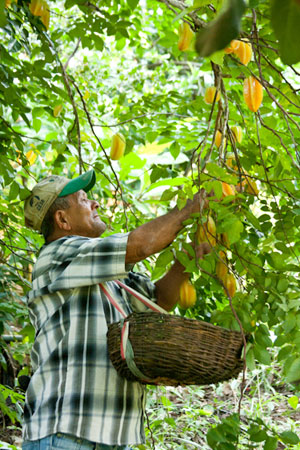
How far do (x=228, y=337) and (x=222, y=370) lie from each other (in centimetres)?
9

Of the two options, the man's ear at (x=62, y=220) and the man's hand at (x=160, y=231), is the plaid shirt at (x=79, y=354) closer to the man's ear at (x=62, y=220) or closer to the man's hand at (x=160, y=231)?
the man's hand at (x=160, y=231)


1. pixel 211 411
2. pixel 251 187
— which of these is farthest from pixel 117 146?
pixel 211 411

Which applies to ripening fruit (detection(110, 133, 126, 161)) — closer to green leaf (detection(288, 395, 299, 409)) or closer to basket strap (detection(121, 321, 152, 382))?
basket strap (detection(121, 321, 152, 382))

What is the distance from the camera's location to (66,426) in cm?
180

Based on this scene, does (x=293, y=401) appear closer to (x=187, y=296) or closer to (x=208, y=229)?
(x=187, y=296)

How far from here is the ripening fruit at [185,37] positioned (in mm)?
2082

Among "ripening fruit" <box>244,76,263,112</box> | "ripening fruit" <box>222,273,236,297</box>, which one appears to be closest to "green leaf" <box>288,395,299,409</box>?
"ripening fruit" <box>222,273,236,297</box>

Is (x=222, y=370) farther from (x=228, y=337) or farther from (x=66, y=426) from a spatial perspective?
(x=66, y=426)


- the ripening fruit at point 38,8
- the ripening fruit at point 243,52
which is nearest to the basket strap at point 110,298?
the ripening fruit at point 243,52

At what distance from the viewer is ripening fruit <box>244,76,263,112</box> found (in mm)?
1909

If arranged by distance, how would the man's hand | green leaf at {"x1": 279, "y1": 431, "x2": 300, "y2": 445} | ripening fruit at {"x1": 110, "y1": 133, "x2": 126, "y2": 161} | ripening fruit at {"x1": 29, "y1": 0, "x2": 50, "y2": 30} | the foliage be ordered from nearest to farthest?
green leaf at {"x1": 279, "y1": 431, "x2": 300, "y2": 445} < the man's hand < ripening fruit at {"x1": 29, "y1": 0, "x2": 50, "y2": 30} < ripening fruit at {"x1": 110, "y1": 133, "x2": 126, "y2": 161} < the foliage

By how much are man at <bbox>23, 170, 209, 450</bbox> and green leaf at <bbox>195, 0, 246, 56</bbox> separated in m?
1.39

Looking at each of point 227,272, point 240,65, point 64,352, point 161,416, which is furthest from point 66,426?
point 161,416

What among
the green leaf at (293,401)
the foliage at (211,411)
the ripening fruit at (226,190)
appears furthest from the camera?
the foliage at (211,411)
